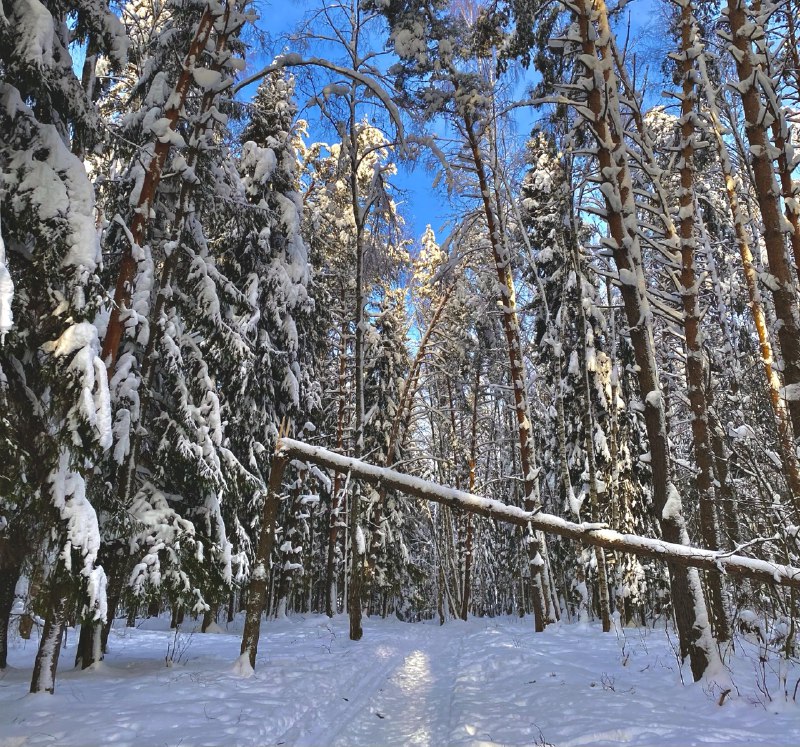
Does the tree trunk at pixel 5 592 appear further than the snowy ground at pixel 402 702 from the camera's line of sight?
Yes

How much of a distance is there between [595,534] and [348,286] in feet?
49.7

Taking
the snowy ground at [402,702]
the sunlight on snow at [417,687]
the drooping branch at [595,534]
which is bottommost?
the sunlight on snow at [417,687]

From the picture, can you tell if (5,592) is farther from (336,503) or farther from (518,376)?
(336,503)

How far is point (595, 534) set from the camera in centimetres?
430

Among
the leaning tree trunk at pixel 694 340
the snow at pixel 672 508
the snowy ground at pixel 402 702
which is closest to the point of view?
the snowy ground at pixel 402 702

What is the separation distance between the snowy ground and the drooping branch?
1.36 metres

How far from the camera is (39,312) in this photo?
16.3 ft

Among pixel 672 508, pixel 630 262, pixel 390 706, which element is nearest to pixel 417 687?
pixel 390 706

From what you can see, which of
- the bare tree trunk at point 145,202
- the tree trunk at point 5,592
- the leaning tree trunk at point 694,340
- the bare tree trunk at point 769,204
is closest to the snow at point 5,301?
the bare tree trunk at point 145,202

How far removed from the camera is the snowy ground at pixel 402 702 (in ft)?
14.3

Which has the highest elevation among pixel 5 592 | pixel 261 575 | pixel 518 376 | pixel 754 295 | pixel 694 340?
pixel 754 295

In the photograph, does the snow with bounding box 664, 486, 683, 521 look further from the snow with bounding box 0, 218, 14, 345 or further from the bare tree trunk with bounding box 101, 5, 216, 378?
the bare tree trunk with bounding box 101, 5, 216, 378

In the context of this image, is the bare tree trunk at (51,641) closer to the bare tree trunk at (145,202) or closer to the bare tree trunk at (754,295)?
the bare tree trunk at (145,202)

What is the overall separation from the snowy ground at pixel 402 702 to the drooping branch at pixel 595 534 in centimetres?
136
